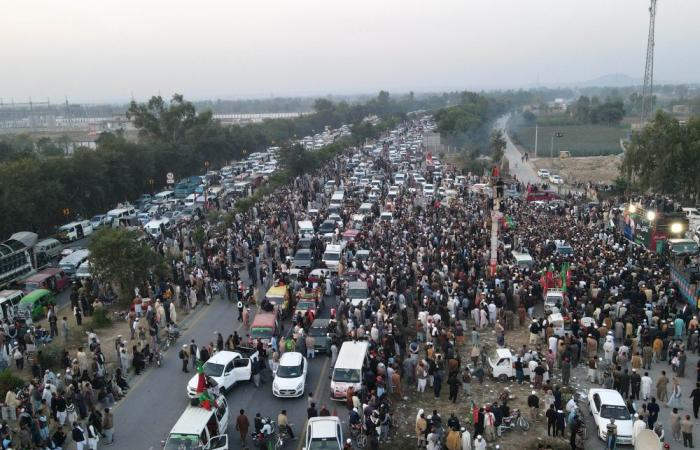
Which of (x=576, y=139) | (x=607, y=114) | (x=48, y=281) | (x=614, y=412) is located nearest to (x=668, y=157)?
(x=614, y=412)

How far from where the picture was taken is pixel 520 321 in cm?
1980

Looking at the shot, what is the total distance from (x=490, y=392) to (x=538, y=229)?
15.0 meters

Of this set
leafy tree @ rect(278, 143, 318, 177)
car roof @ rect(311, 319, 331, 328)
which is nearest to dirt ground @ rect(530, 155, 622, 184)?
leafy tree @ rect(278, 143, 318, 177)

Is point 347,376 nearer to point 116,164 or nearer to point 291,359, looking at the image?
point 291,359

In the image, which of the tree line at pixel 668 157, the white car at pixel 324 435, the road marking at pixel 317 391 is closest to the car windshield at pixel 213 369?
the road marking at pixel 317 391

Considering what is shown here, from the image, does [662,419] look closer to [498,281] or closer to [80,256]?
[498,281]

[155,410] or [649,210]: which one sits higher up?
[649,210]

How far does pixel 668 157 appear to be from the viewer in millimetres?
35844

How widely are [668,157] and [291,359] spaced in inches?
1128

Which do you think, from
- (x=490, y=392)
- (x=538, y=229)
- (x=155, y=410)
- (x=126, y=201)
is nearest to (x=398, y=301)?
(x=490, y=392)

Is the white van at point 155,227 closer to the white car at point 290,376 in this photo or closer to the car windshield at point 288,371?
the white car at point 290,376

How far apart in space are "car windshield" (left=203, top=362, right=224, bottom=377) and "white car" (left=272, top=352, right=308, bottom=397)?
1.34m

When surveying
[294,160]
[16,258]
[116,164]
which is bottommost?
[16,258]

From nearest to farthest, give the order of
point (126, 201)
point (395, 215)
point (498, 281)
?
point (498, 281) < point (395, 215) < point (126, 201)
